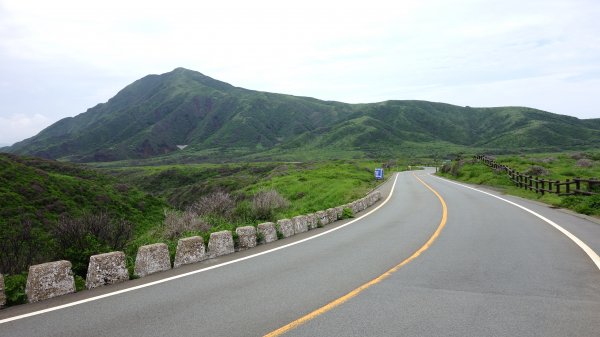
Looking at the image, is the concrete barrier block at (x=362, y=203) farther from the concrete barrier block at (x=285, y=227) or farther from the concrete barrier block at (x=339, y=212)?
the concrete barrier block at (x=285, y=227)

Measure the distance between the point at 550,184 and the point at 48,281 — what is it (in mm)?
24795

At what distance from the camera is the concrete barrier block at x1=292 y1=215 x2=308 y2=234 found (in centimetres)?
1299

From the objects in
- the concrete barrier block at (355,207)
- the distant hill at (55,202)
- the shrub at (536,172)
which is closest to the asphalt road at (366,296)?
the concrete barrier block at (355,207)

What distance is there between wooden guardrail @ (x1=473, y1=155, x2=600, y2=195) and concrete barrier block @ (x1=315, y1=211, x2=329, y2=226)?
39.3ft

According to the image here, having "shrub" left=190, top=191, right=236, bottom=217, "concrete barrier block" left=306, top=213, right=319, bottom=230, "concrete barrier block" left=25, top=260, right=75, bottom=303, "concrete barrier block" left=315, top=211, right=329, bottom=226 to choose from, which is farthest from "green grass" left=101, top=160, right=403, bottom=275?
"concrete barrier block" left=315, top=211, right=329, bottom=226

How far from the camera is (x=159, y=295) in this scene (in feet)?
21.4

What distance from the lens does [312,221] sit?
556 inches

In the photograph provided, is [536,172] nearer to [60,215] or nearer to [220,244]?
[220,244]

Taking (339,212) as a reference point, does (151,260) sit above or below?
above

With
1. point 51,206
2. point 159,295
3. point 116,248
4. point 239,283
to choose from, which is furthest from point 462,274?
point 51,206

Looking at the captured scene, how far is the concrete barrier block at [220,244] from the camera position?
954 centimetres

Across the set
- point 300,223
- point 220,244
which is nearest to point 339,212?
point 300,223

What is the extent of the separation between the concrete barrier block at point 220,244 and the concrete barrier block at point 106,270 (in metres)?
2.26

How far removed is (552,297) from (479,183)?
110ft
